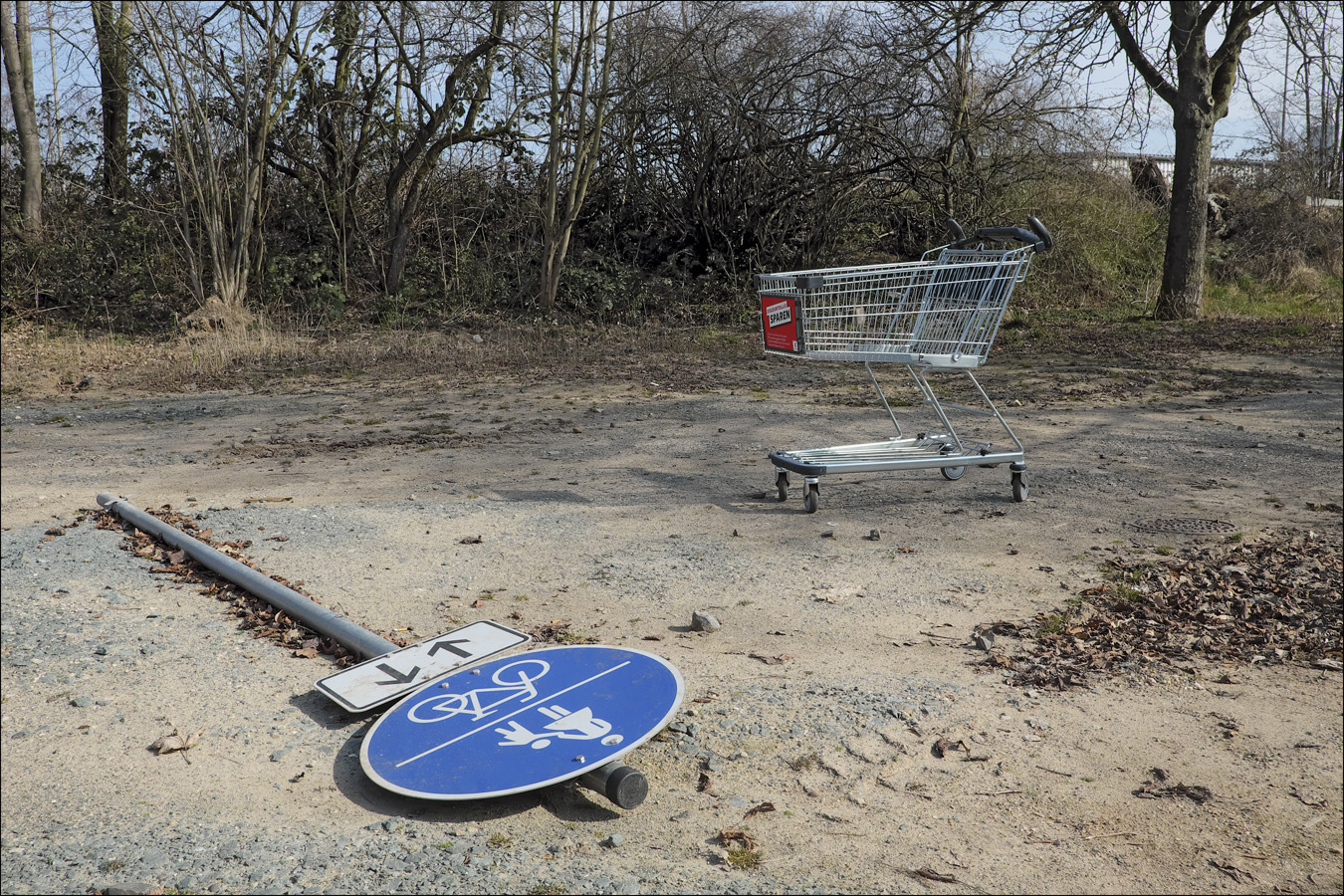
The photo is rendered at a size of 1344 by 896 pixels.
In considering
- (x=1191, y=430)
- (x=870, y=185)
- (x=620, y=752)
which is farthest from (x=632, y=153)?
(x=620, y=752)

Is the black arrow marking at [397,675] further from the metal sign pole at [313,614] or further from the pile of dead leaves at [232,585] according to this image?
the pile of dead leaves at [232,585]

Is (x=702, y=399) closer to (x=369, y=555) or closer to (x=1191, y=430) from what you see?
(x=1191, y=430)

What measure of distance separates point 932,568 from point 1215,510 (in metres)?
1.96

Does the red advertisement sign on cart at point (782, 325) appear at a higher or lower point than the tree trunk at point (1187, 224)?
lower

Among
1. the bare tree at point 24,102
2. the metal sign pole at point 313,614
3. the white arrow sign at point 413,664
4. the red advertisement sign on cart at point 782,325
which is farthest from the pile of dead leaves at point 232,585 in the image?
the bare tree at point 24,102

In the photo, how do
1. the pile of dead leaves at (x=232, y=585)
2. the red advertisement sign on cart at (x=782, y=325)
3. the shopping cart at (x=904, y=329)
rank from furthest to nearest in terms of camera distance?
the red advertisement sign on cart at (x=782, y=325) → the shopping cart at (x=904, y=329) → the pile of dead leaves at (x=232, y=585)

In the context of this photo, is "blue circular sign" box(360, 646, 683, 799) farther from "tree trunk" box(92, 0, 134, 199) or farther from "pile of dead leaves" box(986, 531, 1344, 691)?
"tree trunk" box(92, 0, 134, 199)

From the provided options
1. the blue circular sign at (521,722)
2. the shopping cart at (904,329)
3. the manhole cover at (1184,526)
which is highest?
the shopping cart at (904,329)

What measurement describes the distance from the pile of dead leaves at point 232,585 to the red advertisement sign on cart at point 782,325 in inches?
117

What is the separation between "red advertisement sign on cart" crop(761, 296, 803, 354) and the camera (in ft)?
19.0

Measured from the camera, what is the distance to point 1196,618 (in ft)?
12.9

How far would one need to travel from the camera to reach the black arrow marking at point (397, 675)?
10.7ft

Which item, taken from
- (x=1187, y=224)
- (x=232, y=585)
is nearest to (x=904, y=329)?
(x=232, y=585)

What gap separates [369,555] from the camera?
4.78 m
